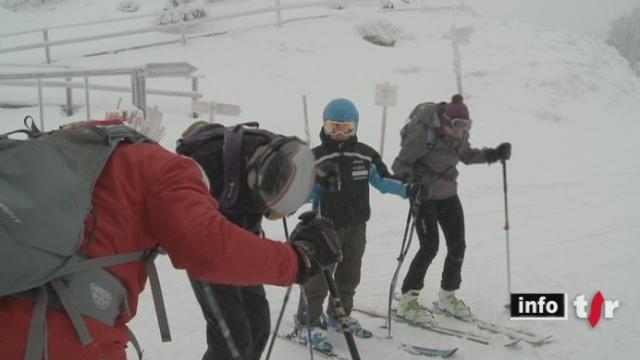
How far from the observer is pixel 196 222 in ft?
6.02

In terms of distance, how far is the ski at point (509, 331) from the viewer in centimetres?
488

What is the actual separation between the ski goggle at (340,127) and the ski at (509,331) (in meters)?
2.06

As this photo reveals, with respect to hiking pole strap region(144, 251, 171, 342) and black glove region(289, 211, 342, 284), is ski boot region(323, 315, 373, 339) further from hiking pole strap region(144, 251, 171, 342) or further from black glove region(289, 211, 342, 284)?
hiking pole strap region(144, 251, 171, 342)

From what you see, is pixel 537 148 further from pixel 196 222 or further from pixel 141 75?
pixel 196 222

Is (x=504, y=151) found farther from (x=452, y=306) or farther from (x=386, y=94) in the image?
(x=386, y=94)

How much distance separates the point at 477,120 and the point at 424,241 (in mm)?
10077

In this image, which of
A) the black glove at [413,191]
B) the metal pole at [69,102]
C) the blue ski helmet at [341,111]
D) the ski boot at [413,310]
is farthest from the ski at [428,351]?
the metal pole at [69,102]

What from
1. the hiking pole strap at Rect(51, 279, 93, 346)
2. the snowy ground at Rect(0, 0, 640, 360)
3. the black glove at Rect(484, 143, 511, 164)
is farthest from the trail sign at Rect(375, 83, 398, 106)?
the hiking pole strap at Rect(51, 279, 93, 346)

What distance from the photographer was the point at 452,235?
539 centimetres

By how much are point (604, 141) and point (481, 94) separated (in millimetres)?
3725

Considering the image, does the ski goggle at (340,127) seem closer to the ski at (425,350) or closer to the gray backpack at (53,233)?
the ski at (425,350)

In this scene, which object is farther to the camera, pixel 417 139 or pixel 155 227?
pixel 417 139

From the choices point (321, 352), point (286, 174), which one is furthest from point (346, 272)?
point (286, 174)

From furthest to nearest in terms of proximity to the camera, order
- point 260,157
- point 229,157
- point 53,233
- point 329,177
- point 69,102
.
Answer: point 69,102
point 329,177
point 229,157
point 260,157
point 53,233
